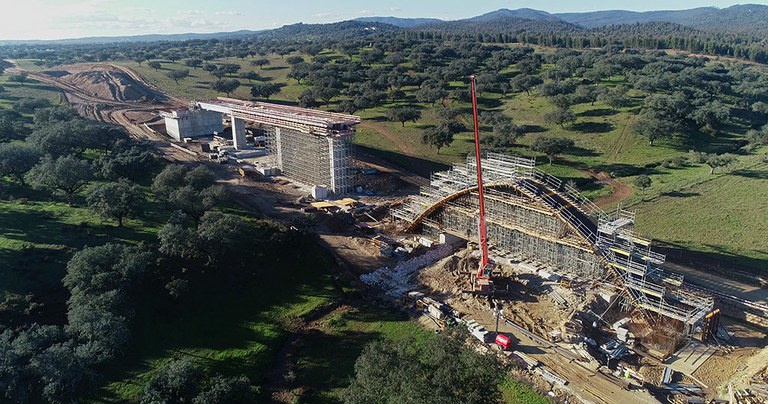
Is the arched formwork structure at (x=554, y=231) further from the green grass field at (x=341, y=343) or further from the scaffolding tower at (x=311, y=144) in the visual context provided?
the green grass field at (x=341, y=343)

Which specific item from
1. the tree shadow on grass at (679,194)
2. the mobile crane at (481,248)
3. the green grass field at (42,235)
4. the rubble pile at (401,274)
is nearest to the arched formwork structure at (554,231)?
the mobile crane at (481,248)

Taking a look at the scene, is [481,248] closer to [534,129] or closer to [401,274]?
[401,274]

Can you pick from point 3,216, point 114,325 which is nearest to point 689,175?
point 114,325

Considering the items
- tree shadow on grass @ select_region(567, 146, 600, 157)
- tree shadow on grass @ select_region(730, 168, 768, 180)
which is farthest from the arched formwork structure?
tree shadow on grass @ select_region(730, 168, 768, 180)

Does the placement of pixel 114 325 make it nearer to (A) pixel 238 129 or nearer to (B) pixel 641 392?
(B) pixel 641 392

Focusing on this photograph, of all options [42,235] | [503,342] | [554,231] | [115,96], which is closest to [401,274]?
[503,342]

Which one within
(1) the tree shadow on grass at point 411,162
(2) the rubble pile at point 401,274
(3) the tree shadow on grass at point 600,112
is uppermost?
(3) the tree shadow on grass at point 600,112
